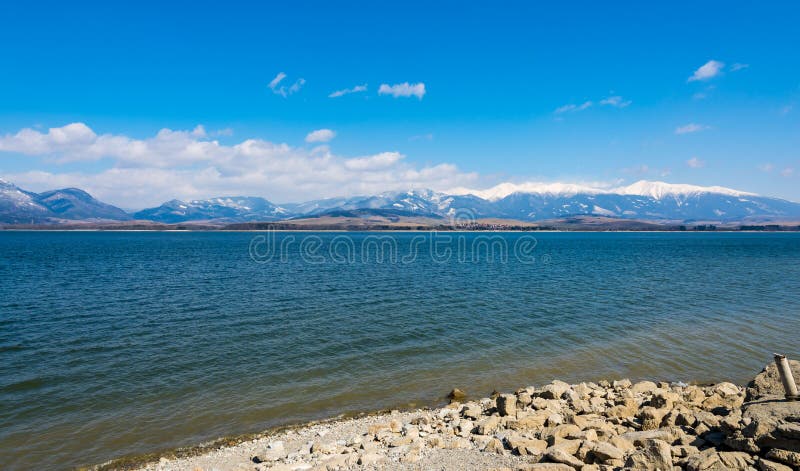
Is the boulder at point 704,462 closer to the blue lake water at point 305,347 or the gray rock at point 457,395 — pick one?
the gray rock at point 457,395

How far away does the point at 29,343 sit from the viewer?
95.8 feet

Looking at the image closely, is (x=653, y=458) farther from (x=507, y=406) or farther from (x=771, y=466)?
(x=507, y=406)

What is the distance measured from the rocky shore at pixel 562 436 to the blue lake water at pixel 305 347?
3441mm

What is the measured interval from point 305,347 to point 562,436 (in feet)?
62.9

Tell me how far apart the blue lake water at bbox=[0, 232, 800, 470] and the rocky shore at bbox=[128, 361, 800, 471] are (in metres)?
3.44

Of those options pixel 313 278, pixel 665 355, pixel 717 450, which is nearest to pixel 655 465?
pixel 717 450

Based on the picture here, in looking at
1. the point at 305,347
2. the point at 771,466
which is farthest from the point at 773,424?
the point at 305,347

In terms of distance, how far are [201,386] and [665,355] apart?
28155mm

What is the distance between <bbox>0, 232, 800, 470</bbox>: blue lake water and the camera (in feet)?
64.5

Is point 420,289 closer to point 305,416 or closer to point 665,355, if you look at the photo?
point 665,355

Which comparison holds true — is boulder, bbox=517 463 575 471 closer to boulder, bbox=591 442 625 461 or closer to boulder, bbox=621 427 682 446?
boulder, bbox=591 442 625 461

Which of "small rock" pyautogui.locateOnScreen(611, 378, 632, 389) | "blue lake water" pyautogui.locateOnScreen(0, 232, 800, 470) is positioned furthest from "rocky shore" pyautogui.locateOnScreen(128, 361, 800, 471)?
"blue lake water" pyautogui.locateOnScreen(0, 232, 800, 470)

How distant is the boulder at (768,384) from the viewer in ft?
46.7

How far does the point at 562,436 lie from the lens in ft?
45.4
